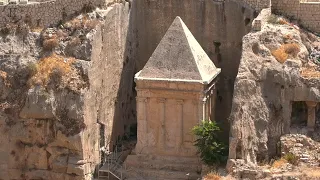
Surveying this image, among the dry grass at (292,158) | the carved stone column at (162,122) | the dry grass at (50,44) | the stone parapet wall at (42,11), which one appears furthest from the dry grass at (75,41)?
the dry grass at (292,158)

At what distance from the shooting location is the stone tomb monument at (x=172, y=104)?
37344 millimetres

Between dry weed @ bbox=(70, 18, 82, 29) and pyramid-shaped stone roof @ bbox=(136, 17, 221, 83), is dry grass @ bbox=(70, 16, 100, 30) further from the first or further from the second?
pyramid-shaped stone roof @ bbox=(136, 17, 221, 83)

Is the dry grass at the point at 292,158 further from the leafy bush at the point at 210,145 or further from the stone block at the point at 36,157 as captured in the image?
the stone block at the point at 36,157

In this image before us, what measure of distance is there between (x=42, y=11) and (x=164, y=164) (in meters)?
7.93

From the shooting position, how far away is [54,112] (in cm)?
3816

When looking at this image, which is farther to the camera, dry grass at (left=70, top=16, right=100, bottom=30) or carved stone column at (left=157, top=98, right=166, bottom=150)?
dry grass at (left=70, top=16, right=100, bottom=30)

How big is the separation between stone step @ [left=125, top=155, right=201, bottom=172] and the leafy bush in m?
1.01

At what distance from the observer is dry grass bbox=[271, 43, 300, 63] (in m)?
37.3

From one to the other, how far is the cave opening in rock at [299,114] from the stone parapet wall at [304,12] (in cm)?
387

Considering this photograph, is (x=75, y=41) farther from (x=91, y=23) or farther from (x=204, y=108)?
(x=204, y=108)

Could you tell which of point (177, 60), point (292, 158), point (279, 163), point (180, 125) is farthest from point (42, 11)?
point (292, 158)

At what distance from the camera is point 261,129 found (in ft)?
120

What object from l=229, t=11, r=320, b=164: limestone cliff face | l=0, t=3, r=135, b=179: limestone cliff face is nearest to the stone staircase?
l=0, t=3, r=135, b=179: limestone cliff face

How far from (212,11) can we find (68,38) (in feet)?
20.8
